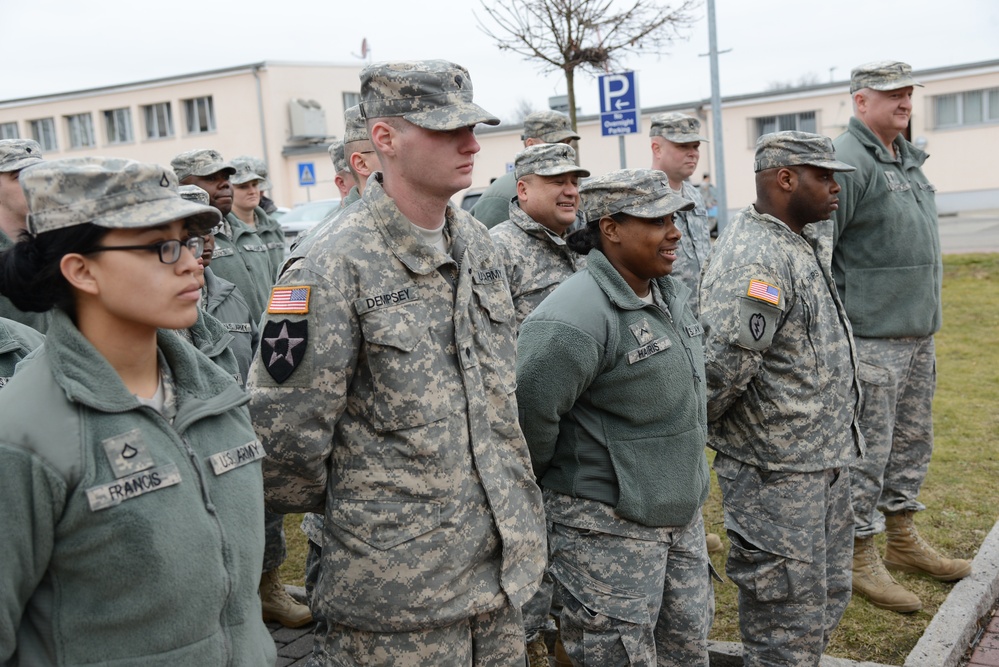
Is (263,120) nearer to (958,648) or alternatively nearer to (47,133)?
(47,133)

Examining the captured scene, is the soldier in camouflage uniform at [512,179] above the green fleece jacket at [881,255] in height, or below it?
above

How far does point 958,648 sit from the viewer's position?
4.31 m

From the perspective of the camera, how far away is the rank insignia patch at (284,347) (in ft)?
8.50

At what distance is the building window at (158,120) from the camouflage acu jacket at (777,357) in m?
40.7

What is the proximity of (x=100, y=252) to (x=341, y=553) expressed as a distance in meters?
1.10

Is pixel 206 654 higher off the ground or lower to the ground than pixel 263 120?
lower

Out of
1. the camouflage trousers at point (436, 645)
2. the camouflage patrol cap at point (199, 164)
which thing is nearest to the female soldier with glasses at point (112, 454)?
the camouflage trousers at point (436, 645)

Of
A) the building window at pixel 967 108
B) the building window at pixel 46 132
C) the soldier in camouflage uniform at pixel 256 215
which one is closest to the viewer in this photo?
the soldier in camouflage uniform at pixel 256 215

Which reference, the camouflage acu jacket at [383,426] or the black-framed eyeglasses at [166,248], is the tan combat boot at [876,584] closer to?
the camouflage acu jacket at [383,426]

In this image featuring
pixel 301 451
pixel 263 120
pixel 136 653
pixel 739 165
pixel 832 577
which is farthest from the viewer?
pixel 263 120

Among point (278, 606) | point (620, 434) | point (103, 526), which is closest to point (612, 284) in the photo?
point (620, 434)

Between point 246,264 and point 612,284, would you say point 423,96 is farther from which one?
point 246,264

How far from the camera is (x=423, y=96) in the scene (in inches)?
107

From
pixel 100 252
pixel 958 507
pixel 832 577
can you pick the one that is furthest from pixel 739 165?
pixel 100 252
